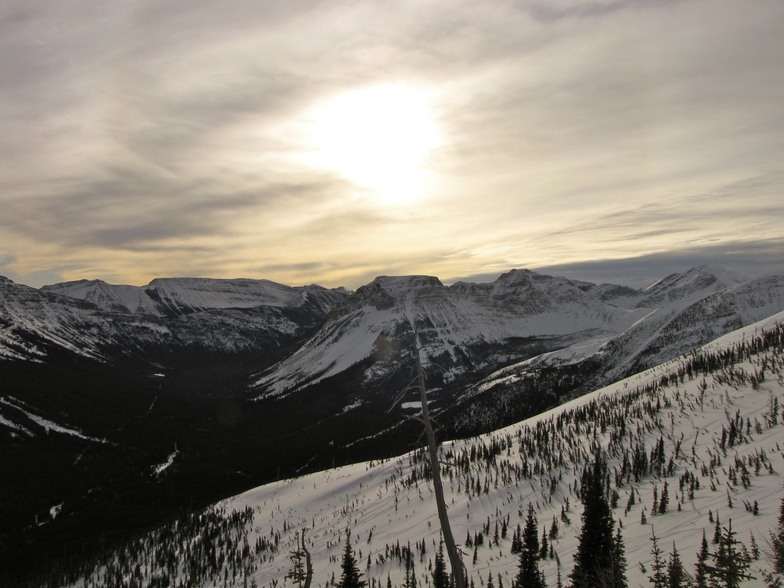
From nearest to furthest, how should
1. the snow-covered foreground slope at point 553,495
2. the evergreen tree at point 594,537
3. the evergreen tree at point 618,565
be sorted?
the evergreen tree at point 618,565, the evergreen tree at point 594,537, the snow-covered foreground slope at point 553,495

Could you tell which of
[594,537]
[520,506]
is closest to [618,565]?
[594,537]

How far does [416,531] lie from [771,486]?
48.9m

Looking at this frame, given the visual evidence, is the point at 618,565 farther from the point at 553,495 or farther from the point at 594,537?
the point at 553,495

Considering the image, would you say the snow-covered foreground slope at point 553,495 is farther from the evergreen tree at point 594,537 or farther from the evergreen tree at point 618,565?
the evergreen tree at point 594,537

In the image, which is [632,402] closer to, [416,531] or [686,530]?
[416,531]

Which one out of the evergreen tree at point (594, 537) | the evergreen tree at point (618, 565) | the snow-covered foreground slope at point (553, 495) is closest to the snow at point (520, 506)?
the snow-covered foreground slope at point (553, 495)

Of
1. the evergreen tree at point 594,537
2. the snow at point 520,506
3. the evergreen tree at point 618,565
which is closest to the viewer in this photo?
the evergreen tree at point 618,565

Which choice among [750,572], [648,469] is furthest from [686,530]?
[648,469]

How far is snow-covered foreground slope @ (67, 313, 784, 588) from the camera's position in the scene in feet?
143

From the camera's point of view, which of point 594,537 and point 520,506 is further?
point 520,506

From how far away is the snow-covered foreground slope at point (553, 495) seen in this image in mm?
43469

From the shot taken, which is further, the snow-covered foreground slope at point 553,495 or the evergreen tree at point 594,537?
the snow-covered foreground slope at point 553,495

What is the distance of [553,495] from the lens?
6862 centimetres

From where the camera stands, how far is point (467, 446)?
125m
